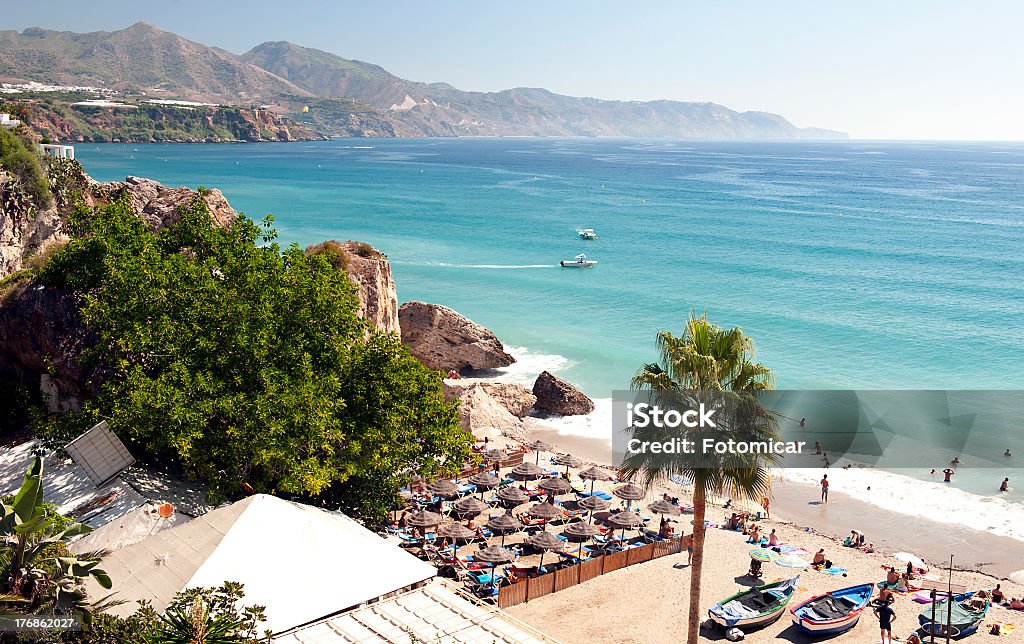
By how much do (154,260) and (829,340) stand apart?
39.4m

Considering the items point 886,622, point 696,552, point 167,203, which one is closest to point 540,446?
point 886,622

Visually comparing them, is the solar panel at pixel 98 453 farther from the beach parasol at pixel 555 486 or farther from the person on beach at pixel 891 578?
the person on beach at pixel 891 578

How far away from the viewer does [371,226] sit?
3317 inches

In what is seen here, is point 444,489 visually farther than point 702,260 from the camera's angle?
No

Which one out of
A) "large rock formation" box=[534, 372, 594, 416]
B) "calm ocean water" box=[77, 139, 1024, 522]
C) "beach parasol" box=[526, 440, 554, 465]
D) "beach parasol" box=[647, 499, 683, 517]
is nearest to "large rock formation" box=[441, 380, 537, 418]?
"large rock formation" box=[534, 372, 594, 416]

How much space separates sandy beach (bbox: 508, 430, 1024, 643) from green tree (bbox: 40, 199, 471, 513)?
4369mm

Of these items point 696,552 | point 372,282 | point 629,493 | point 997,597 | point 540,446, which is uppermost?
point 372,282

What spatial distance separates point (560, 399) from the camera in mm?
34625

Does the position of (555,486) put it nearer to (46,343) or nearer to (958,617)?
(958,617)

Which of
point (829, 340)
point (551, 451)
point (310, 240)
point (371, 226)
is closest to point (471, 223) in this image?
point (371, 226)

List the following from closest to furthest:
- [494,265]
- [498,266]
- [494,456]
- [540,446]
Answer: [494,456] → [540,446] → [498,266] → [494,265]

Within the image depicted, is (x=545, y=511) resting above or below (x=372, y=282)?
below

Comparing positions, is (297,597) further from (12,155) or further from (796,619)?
(12,155)

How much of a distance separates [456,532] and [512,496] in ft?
10.7
